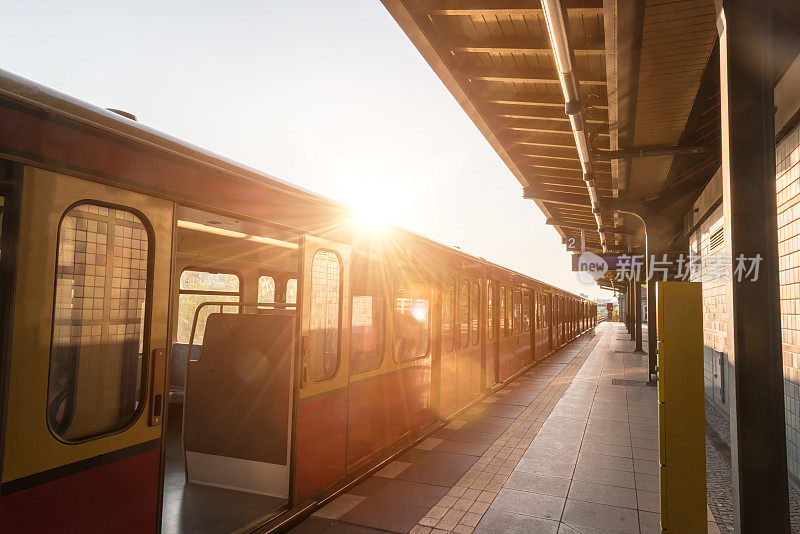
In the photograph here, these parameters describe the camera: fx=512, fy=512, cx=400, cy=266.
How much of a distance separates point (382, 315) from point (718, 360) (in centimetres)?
659

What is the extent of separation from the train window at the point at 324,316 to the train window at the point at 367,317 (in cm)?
30

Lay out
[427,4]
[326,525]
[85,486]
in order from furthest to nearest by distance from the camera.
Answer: [427,4], [326,525], [85,486]

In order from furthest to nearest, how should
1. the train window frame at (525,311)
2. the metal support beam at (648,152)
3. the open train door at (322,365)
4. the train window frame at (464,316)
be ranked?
the train window frame at (525,311)
the train window frame at (464,316)
the metal support beam at (648,152)
the open train door at (322,365)

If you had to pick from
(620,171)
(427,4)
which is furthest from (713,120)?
(427,4)

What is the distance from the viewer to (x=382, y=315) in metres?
5.04

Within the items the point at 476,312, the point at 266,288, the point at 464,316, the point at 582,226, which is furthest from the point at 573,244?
the point at 266,288

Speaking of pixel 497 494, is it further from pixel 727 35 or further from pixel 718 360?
pixel 718 360

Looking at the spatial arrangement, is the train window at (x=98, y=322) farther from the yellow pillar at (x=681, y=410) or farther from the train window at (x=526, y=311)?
the train window at (x=526, y=311)

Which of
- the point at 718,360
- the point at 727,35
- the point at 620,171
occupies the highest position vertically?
the point at 620,171

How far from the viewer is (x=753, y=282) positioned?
2.69m

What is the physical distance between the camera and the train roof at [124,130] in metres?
2.00

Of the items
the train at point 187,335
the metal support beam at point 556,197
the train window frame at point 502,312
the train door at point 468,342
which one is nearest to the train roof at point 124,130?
the train at point 187,335

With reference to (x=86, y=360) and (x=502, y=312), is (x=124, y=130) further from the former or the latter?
(x=502, y=312)

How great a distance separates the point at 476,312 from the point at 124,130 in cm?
658
